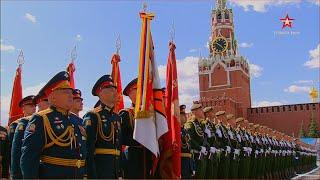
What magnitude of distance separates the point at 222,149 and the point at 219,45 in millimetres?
57823

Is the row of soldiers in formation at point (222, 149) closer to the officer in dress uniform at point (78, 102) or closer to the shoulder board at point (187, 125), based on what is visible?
the shoulder board at point (187, 125)

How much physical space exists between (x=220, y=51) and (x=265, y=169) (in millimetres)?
53701

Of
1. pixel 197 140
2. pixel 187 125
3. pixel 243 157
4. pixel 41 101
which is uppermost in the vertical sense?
pixel 41 101

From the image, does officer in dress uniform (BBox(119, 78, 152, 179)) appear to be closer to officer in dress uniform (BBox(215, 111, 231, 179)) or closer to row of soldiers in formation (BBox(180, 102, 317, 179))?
row of soldiers in formation (BBox(180, 102, 317, 179))

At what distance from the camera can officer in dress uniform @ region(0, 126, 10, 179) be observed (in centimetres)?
509

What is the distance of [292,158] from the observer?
16438 millimetres

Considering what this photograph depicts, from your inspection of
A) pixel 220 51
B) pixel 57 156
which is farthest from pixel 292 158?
pixel 220 51

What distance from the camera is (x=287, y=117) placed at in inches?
2277

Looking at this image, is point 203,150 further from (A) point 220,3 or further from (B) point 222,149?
Result: (A) point 220,3

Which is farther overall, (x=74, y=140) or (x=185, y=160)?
(x=185, y=160)

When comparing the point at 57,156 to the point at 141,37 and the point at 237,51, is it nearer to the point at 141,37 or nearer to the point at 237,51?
the point at 141,37

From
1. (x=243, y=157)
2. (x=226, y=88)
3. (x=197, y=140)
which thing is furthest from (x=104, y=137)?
(x=226, y=88)

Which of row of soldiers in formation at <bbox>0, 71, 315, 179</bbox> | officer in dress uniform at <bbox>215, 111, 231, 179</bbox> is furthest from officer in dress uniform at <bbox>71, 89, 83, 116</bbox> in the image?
officer in dress uniform at <bbox>215, 111, 231, 179</bbox>

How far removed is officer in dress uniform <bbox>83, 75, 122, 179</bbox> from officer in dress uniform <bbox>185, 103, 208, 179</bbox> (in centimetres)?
249
